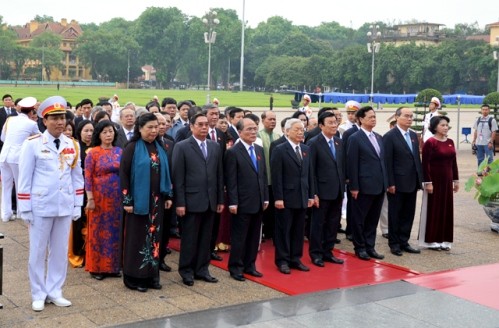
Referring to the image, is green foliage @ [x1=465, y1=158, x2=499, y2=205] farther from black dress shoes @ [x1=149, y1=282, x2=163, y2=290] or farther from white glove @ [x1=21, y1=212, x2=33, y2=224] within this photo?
white glove @ [x1=21, y1=212, x2=33, y2=224]

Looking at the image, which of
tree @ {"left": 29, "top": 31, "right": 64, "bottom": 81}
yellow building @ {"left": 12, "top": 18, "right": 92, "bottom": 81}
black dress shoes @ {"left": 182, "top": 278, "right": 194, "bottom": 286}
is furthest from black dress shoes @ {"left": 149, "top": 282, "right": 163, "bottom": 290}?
yellow building @ {"left": 12, "top": 18, "right": 92, "bottom": 81}

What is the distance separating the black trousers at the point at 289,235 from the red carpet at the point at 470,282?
4.19 feet

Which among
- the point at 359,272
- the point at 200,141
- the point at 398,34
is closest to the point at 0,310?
the point at 200,141

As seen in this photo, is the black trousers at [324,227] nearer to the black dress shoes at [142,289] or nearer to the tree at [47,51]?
the black dress shoes at [142,289]

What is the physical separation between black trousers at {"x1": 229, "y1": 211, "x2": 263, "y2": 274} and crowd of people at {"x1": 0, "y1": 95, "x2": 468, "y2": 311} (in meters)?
0.01

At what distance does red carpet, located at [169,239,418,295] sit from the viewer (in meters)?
7.57

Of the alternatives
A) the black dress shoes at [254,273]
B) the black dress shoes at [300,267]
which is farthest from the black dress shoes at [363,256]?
the black dress shoes at [254,273]

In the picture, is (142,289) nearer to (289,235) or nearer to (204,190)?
(204,190)

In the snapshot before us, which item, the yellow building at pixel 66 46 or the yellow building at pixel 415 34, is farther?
the yellow building at pixel 66 46

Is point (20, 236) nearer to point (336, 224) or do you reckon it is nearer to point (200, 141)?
point (200, 141)

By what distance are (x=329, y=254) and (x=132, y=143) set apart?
2.91 m

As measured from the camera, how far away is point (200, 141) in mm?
7531

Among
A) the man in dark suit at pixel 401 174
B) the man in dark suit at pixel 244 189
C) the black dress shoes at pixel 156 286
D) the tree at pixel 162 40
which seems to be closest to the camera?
the black dress shoes at pixel 156 286

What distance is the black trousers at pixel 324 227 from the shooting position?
8.53 metres
